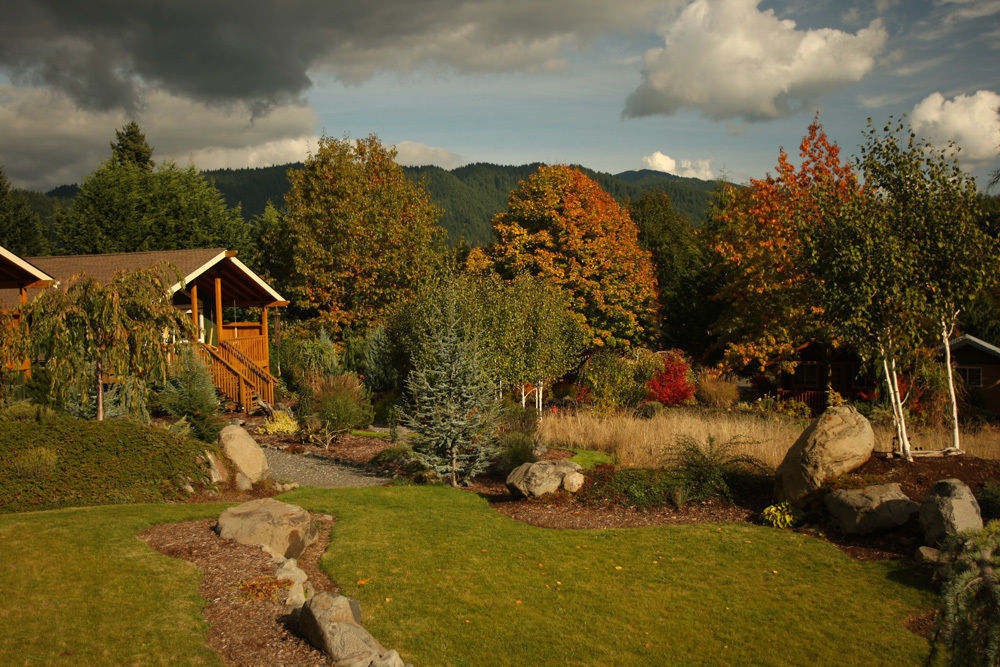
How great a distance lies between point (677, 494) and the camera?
10984 millimetres

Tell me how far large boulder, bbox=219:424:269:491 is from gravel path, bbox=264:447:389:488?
0.88 metres

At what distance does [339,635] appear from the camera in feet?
17.1

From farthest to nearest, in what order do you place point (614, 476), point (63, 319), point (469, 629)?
point (614, 476) < point (63, 319) < point (469, 629)

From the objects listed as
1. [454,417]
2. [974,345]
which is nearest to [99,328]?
[454,417]

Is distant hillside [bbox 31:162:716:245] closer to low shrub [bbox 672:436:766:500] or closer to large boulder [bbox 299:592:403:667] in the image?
low shrub [bbox 672:436:766:500]

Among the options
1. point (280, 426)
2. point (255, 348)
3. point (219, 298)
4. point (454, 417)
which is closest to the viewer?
point (454, 417)

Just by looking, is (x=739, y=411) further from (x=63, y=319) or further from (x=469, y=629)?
(x=63, y=319)

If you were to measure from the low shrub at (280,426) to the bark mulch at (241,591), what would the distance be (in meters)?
8.32

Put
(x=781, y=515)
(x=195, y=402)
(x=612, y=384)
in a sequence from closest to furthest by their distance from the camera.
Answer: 1. (x=781, y=515)
2. (x=195, y=402)
3. (x=612, y=384)

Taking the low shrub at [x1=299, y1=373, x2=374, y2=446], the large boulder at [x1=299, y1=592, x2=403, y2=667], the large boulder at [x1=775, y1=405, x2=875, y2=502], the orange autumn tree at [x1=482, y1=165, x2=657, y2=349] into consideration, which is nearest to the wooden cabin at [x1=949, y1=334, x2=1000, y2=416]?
the orange autumn tree at [x1=482, y1=165, x2=657, y2=349]

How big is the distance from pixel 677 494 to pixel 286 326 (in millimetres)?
24803

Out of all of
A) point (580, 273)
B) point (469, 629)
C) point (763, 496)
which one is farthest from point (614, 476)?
point (580, 273)

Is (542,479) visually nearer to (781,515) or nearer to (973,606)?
(781,515)

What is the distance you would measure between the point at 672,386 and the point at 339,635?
58.5 ft
